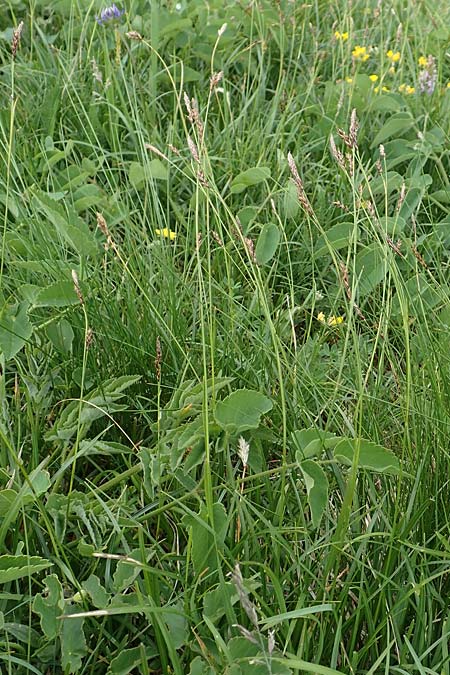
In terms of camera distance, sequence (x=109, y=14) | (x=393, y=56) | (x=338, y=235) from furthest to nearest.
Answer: (x=393, y=56)
(x=109, y=14)
(x=338, y=235)

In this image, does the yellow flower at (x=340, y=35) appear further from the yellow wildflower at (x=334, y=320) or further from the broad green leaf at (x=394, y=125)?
the yellow wildflower at (x=334, y=320)

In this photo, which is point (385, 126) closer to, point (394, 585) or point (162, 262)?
point (162, 262)

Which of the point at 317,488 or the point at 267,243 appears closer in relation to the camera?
the point at 317,488

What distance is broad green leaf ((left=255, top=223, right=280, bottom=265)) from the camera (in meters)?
1.88

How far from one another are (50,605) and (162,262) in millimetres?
824

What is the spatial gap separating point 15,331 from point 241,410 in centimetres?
48

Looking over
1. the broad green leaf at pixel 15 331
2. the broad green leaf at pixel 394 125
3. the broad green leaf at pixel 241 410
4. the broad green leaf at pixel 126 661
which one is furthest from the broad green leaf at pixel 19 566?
the broad green leaf at pixel 394 125

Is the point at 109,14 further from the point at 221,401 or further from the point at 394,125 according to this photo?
the point at 221,401

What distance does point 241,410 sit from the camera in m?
1.38

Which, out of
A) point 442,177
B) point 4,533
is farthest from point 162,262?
point 442,177

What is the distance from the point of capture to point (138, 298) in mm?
1809

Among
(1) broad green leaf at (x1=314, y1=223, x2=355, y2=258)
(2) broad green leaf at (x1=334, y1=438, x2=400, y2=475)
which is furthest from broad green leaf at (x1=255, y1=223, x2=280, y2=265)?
(2) broad green leaf at (x1=334, y1=438, x2=400, y2=475)

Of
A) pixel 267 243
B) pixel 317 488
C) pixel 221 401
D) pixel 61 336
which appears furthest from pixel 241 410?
pixel 267 243

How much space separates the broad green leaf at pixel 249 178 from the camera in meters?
2.18
